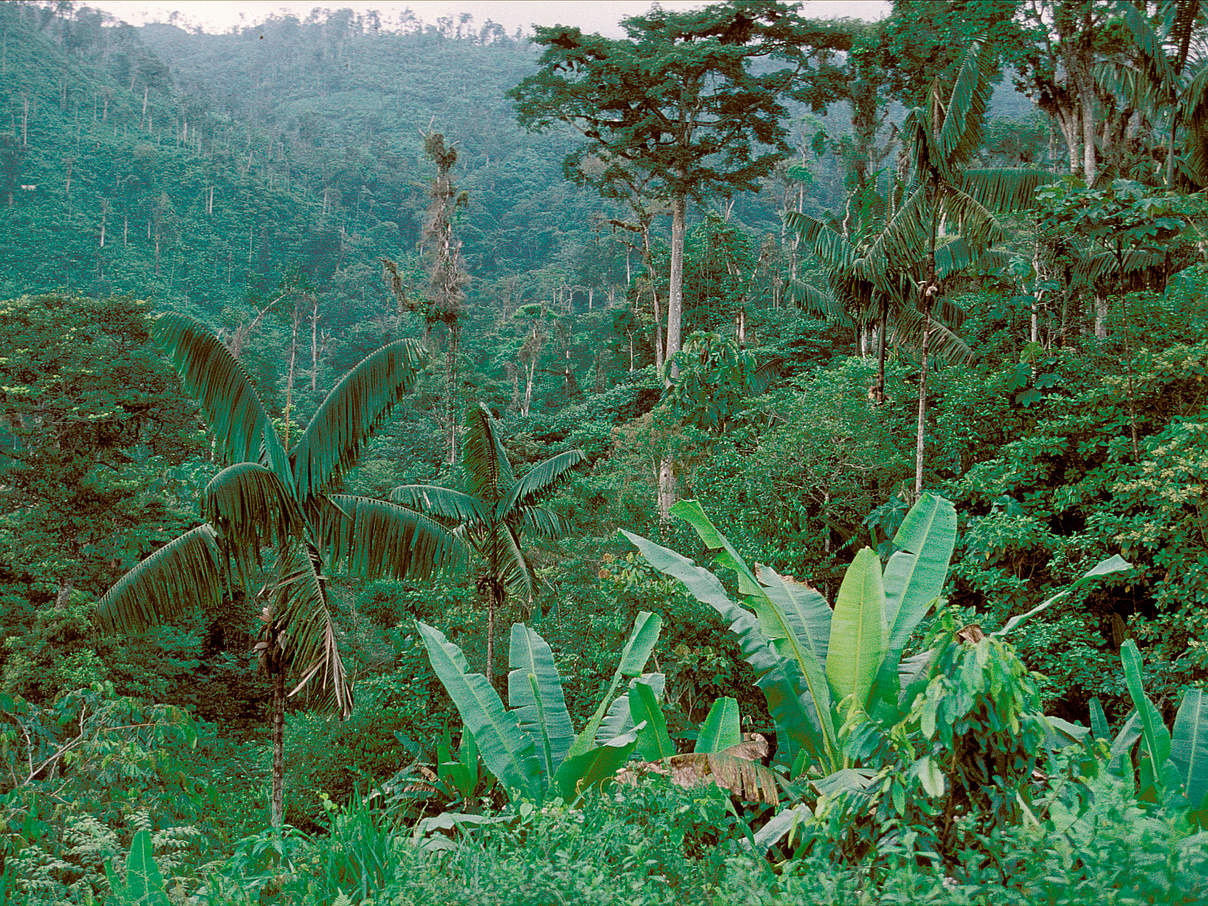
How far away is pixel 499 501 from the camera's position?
9.91 metres

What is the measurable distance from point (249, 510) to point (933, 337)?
932 centimetres

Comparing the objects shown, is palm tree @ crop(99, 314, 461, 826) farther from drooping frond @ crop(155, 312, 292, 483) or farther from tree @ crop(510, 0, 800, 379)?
tree @ crop(510, 0, 800, 379)

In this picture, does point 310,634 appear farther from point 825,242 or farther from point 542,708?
point 825,242

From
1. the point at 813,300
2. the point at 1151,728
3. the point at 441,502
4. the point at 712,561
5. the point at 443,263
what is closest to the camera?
the point at 1151,728

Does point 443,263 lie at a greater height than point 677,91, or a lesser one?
lesser

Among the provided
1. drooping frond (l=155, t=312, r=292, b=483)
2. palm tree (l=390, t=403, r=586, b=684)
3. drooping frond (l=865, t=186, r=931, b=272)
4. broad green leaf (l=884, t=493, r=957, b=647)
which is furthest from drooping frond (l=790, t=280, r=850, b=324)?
drooping frond (l=155, t=312, r=292, b=483)

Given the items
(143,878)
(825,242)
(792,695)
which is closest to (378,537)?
(143,878)

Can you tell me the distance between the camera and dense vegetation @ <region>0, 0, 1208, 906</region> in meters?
3.39

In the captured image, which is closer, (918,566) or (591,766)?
(591,766)

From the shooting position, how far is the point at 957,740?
316 cm

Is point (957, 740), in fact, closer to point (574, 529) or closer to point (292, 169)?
point (574, 529)

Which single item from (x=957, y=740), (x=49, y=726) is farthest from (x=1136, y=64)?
(x=49, y=726)

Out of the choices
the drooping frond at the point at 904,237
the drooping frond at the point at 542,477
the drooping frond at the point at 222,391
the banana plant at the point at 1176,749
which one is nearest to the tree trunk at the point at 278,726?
the drooping frond at the point at 222,391

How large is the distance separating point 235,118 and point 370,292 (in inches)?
1261
